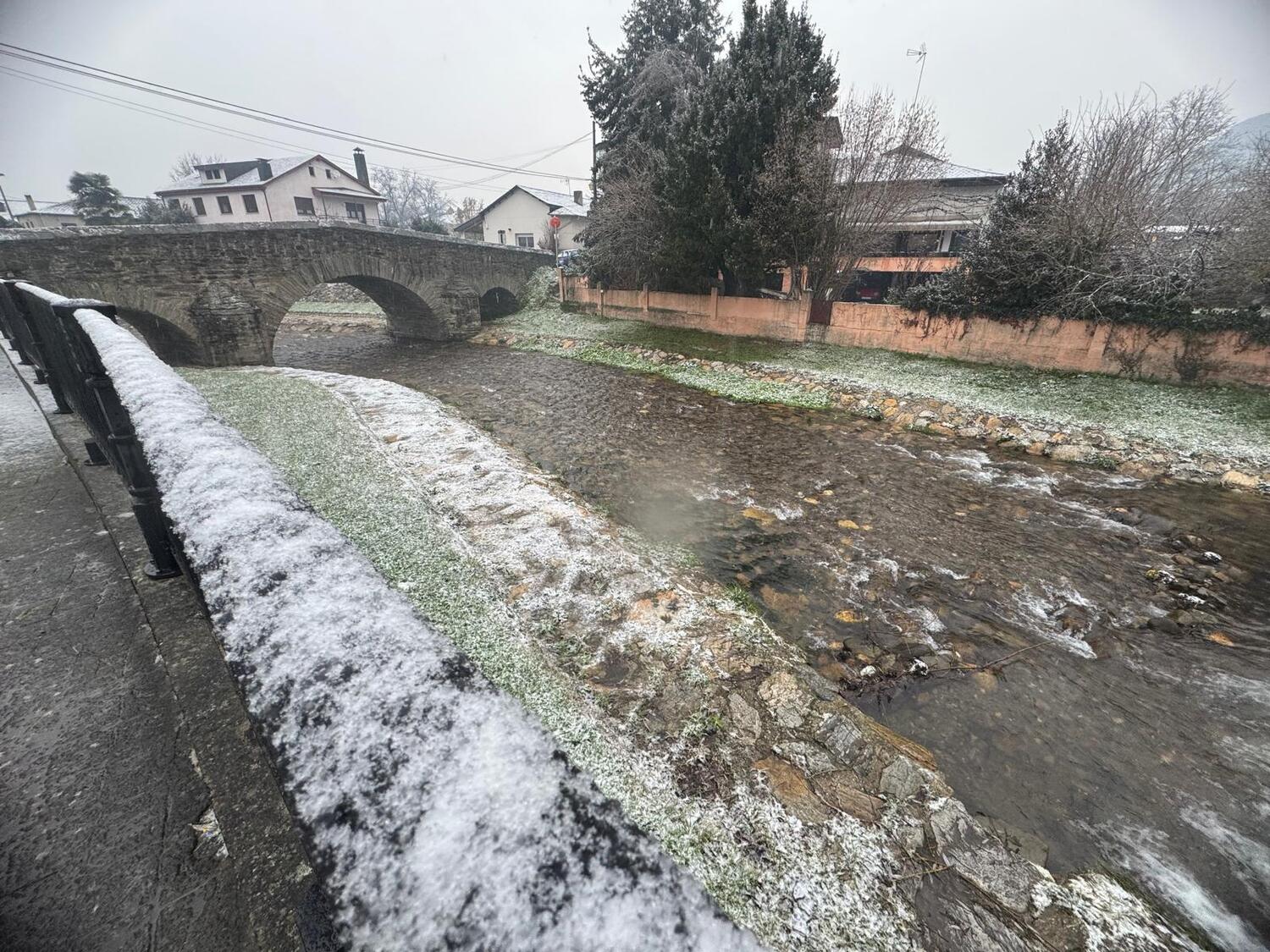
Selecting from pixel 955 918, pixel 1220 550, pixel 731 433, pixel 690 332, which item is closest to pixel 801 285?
pixel 690 332

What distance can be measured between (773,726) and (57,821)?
3.17 m

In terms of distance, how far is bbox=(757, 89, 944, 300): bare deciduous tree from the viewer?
44.5ft

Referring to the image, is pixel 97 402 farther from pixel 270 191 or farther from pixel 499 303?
pixel 270 191

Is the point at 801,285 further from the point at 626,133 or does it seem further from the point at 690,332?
the point at 626,133

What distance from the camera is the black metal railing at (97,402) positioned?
2342 millimetres

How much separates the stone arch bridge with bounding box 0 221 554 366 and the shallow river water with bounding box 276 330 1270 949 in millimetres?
10948

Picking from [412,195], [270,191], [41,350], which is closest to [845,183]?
[41,350]

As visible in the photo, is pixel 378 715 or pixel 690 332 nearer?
pixel 378 715

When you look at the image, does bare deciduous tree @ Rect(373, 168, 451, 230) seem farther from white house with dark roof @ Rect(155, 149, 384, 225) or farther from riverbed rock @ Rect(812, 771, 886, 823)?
riverbed rock @ Rect(812, 771, 886, 823)

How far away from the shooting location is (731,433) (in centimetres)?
973

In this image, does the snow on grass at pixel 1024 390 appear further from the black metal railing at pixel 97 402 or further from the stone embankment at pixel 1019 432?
the black metal railing at pixel 97 402

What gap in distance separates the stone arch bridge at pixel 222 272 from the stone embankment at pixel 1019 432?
498 inches

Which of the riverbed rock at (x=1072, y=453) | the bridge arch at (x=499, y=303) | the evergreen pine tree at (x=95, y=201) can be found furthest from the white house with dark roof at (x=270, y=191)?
the riverbed rock at (x=1072, y=453)

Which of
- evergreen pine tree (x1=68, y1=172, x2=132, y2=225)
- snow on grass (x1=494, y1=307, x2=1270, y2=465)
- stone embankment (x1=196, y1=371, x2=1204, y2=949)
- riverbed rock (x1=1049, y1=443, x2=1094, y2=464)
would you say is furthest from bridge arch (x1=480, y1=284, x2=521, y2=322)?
evergreen pine tree (x1=68, y1=172, x2=132, y2=225)
